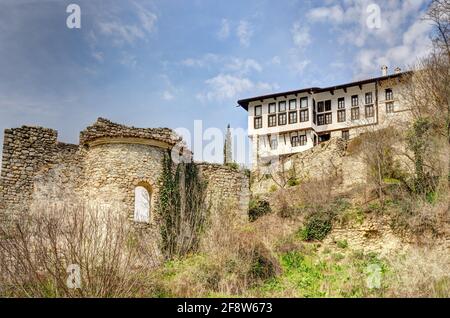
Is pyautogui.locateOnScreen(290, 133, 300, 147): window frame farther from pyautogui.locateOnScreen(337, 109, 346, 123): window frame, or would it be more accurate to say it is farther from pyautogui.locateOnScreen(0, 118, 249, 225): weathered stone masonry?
pyautogui.locateOnScreen(0, 118, 249, 225): weathered stone masonry

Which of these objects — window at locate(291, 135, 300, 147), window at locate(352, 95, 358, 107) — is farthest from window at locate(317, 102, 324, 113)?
window at locate(291, 135, 300, 147)

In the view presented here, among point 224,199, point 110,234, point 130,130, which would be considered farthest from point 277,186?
point 110,234

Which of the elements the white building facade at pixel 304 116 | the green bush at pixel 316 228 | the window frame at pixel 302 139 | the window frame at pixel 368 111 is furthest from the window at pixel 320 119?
the green bush at pixel 316 228

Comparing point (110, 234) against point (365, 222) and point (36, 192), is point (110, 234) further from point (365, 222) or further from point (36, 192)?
point (365, 222)

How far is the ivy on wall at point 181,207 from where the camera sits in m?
16.3

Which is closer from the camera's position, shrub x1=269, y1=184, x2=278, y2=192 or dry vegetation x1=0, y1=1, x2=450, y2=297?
dry vegetation x1=0, y1=1, x2=450, y2=297

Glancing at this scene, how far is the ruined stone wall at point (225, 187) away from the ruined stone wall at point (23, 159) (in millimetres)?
5564

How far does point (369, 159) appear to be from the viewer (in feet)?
82.1

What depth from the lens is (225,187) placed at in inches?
813

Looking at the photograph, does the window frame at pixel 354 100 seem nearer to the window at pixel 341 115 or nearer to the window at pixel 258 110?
the window at pixel 341 115

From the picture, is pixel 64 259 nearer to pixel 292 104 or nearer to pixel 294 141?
pixel 294 141

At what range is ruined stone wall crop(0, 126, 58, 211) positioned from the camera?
672 inches

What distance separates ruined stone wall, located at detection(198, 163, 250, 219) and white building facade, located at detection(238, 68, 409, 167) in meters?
19.9
